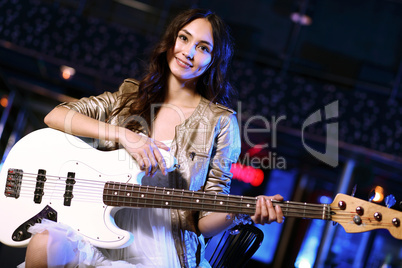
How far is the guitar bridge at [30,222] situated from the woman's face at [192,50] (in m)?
0.94

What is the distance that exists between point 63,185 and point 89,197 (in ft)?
0.49

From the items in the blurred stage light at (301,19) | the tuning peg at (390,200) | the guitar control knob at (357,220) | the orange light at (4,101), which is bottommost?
the guitar control knob at (357,220)

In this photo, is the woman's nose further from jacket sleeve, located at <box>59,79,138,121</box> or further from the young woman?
jacket sleeve, located at <box>59,79,138,121</box>

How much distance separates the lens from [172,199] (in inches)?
69.1

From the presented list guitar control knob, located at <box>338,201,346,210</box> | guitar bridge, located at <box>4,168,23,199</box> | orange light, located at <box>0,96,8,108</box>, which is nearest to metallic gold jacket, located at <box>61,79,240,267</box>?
guitar bridge, located at <box>4,168,23,199</box>

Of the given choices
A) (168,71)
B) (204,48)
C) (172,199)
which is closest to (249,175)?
(168,71)

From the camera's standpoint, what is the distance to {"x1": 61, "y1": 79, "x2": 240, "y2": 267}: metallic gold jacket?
1966 millimetres

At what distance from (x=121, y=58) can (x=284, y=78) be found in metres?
2.04

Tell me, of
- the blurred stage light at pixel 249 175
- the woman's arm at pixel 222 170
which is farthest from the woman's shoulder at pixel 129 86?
the blurred stage light at pixel 249 175

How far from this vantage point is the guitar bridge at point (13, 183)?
1.87 metres

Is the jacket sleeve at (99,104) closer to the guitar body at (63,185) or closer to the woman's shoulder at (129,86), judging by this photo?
the woman's shoulder at (129,86)

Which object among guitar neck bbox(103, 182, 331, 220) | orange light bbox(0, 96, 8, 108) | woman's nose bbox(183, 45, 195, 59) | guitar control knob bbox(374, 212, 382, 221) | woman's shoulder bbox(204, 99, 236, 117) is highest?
woman's nose bbox(183, 45, 195, 59)

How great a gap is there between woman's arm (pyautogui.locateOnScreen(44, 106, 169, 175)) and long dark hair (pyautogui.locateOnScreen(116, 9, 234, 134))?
0.70 feet

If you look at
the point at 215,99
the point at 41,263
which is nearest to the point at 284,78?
the point at 215,99
